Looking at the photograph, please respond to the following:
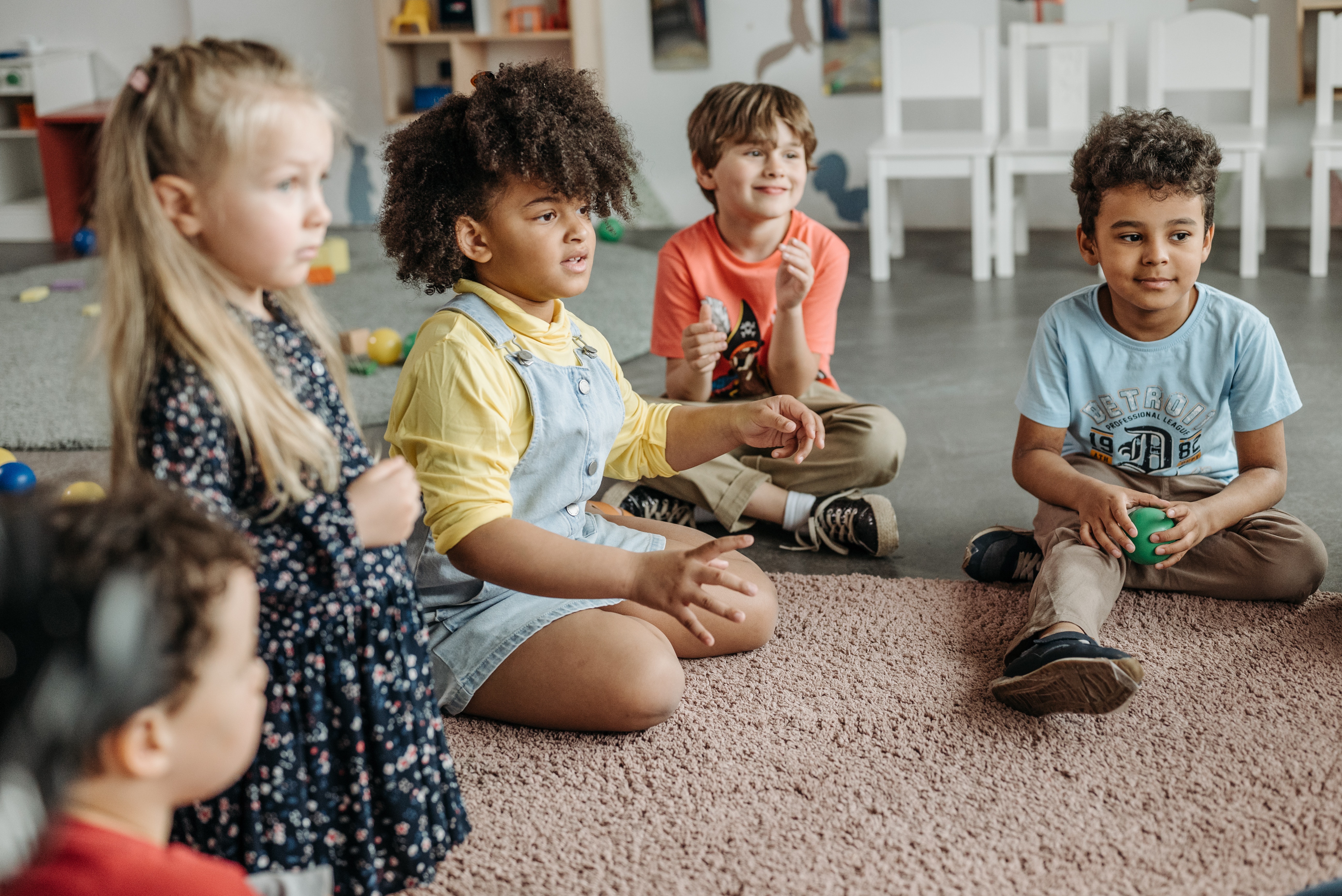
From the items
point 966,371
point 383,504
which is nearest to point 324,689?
point 383,504

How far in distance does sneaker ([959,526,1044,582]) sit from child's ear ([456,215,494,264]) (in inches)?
30.8

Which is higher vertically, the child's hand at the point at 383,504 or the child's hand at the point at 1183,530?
the child's hand at the point at 383,504

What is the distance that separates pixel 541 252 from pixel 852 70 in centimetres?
310

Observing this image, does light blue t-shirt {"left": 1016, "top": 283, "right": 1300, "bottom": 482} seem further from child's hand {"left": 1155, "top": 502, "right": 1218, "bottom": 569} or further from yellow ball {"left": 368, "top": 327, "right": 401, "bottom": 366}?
yellow ball {"left": 368, "top": 327, "right": 401, "bottom": 366}

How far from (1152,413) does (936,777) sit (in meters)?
0.61

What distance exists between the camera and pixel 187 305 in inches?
34.3

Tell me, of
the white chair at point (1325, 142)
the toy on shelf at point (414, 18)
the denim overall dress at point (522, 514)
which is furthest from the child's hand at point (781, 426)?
the toy on shelf at point (414, 18)

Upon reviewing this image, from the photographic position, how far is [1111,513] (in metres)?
1.44

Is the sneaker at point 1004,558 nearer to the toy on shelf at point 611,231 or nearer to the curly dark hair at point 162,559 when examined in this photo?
the curly dark hair at point 162,559

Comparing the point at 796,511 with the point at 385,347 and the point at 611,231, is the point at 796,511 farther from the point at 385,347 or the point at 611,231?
the point at 611,231

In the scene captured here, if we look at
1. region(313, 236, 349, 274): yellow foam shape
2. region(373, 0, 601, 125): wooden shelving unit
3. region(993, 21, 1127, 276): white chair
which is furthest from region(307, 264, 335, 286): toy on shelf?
region(993, 21, 1127, 276): white chair

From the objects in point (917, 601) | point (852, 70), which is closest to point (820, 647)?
point (917, 601)

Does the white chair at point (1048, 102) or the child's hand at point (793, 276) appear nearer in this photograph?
the child's hand at point (793, 276)

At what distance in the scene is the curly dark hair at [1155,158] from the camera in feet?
4.79
